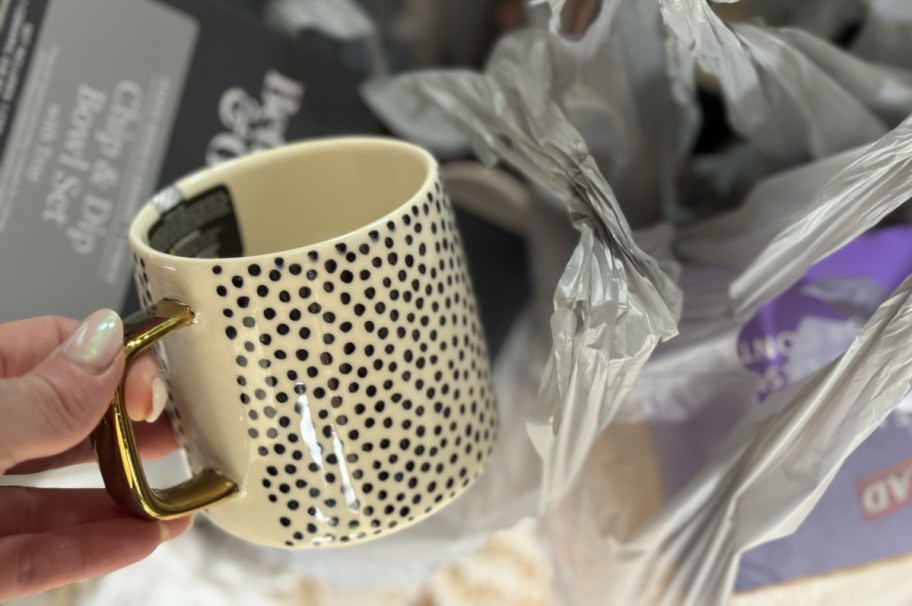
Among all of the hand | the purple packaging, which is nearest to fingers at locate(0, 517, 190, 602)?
the hand

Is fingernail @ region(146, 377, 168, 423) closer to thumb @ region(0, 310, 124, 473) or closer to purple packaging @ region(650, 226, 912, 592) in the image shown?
thumb @ region(0, 310, 124, 473)

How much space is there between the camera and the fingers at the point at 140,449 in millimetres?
423

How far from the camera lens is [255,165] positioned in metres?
0.44

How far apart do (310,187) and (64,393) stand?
187 millimetres

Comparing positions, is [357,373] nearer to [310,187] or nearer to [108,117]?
[310,187]

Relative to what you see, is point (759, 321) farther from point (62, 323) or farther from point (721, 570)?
point (62, 323)

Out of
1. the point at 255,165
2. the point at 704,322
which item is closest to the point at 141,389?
the point at 255,165

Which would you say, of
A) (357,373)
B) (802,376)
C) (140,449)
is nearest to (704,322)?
(802,376)

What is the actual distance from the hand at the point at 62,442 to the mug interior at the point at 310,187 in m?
0.10

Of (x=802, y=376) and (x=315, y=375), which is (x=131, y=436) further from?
(x=802, y=376)

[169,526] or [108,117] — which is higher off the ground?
[108,117]

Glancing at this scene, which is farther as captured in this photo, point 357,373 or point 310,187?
point 310,187

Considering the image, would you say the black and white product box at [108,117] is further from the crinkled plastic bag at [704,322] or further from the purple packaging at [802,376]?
the purple packaging at [802,376]

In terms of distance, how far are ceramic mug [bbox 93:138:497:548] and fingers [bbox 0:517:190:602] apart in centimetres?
3
